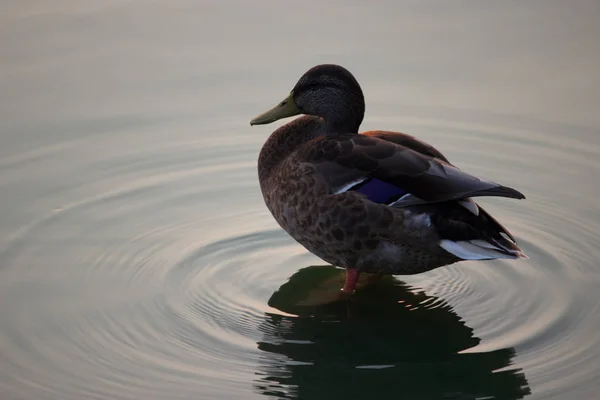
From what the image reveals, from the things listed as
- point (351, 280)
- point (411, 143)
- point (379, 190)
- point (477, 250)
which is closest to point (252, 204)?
point (351, 280)

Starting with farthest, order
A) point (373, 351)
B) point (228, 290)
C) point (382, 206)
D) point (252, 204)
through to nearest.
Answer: point (252, 204) < point (228, 290) < point (382, 206) < point (373, 351)

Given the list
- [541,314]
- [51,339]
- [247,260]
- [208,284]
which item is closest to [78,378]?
[51,339]

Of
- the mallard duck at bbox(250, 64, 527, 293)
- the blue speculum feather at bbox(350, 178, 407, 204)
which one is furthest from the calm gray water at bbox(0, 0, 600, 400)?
the blue speculum feather at bbox(350, 178, 407, 204)

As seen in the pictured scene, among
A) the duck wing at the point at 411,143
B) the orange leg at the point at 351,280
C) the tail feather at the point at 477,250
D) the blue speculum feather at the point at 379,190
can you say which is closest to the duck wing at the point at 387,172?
the blue speculum feather at the point at 379,190

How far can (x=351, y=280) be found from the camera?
5.77 metres

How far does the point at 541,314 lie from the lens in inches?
211

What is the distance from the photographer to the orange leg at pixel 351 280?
5.74 meters

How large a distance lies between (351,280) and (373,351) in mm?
733

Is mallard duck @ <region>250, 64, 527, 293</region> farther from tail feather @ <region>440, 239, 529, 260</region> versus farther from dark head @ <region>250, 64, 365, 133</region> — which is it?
dark head @ <region>250, 64, 365, 133</region>

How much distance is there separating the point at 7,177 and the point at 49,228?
2.49 feet

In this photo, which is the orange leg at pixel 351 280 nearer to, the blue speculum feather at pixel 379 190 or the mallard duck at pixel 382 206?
the mallard duck at pixel 382 206

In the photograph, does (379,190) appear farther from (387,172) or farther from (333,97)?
(333,97)

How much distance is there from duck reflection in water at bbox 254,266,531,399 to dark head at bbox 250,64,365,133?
0.91m

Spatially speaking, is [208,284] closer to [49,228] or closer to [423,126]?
[49,228]
